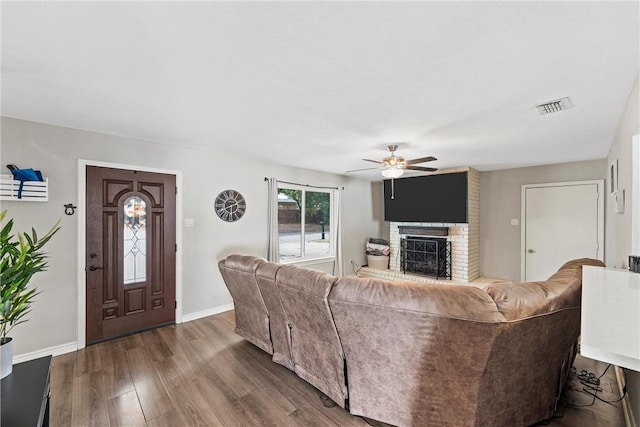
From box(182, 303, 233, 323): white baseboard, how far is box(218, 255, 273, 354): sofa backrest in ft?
3.63

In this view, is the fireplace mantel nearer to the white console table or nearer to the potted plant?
the white console table

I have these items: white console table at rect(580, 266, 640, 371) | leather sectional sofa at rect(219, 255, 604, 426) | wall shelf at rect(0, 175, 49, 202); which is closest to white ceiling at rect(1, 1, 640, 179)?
wall shelf at rect(0, 175, 49, 202)

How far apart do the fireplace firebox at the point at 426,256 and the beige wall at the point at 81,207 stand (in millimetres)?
2167

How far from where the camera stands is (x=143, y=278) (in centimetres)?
349

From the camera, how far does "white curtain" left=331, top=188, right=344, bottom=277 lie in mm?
5980

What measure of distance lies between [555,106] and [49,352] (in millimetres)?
5244

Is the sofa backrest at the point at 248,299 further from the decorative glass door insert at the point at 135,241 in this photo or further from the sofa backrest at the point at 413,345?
the decorative glass door insert at the point at 135,241

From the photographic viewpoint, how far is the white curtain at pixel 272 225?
15.6 feet

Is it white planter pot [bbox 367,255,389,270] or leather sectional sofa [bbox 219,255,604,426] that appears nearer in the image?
leather sectional sofa [bbox 219,255,604,426]

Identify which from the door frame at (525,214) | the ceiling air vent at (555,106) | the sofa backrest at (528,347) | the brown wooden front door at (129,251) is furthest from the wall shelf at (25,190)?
the door frame at (525,214)

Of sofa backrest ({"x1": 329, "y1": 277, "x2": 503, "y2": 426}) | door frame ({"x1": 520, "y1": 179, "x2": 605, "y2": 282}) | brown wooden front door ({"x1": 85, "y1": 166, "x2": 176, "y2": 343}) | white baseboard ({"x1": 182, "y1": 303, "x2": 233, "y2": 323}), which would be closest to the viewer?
sofa backrest ({"x1": 329, "y1": 277, "x2": 503, "y2": 426})

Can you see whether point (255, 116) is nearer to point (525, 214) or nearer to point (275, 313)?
point (275, 313)

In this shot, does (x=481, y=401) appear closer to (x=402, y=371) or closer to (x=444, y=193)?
(x=402, y=371)

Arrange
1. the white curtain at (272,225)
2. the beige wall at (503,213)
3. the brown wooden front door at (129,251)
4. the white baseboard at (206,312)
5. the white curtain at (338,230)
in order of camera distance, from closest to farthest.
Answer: the brown wooden front door at (129,251)
the white baseboard at (206,312)
the white curtain at (272,225)
the beige wall at (503,213)
the white curtain at (338,230)
